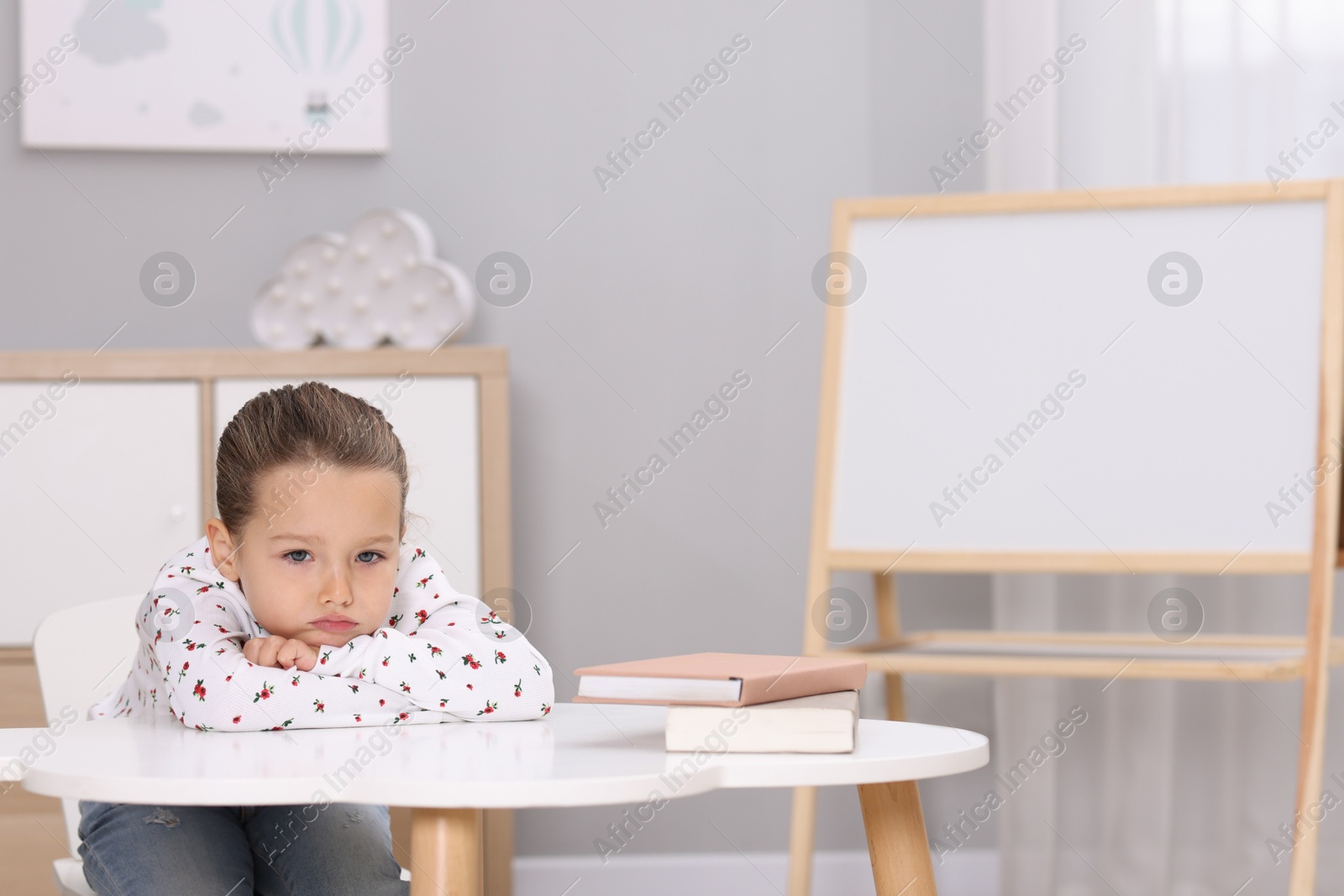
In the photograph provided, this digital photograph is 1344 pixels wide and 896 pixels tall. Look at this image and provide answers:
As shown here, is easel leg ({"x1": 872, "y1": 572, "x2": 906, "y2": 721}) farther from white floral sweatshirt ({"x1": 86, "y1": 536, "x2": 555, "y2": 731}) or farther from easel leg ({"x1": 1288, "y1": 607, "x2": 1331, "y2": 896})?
white floral sweatshirt ({"x1": 86, "y1": 536, "x2": 555, "y2": 731})

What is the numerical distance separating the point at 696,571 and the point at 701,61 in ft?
3.30

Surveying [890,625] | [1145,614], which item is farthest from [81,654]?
[1145,614]

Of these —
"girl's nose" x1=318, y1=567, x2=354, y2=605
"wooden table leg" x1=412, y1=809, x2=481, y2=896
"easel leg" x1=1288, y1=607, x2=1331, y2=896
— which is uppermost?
"girl's nose" x1=318, y1=567, x2=354, y2=605

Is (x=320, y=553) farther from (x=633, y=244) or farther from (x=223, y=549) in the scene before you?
(x=633, y=244)

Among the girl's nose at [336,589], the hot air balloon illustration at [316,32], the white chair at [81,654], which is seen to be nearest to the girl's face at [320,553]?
the girl's nose at [336,589]

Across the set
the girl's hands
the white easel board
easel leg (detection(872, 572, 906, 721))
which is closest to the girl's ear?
the girl's hands

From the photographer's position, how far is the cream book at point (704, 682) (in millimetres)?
763

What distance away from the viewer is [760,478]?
2418 mm

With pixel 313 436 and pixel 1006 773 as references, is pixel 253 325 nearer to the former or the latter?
pixel 313 436

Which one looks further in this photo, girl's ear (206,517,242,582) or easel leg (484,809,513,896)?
easel leg (484,809,513,896)

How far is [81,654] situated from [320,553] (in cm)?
52

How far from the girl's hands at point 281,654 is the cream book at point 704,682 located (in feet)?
0.83

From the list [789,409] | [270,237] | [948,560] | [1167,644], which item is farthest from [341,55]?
[1167,644]

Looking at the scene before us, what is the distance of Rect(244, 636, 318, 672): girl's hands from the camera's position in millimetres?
967
